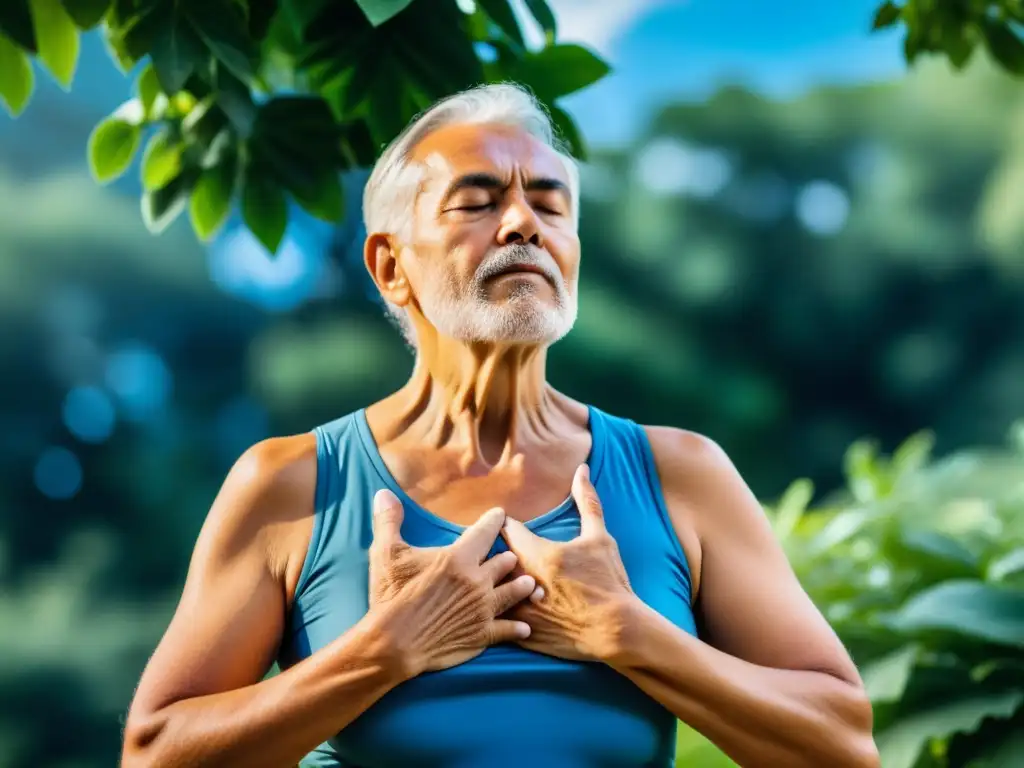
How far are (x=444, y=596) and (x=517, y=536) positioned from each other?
0.11 meters

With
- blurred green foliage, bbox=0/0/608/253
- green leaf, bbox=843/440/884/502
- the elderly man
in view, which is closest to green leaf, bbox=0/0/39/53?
blurred green foliage, bbox=0/0/608/253

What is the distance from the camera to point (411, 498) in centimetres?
140

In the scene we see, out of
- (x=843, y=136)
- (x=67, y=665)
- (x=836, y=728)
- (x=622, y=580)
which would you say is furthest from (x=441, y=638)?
(x=843, y=136)

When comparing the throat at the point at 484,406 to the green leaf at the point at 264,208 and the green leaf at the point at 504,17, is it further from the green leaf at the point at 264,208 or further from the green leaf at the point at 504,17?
the green leaf at the point at 264,208

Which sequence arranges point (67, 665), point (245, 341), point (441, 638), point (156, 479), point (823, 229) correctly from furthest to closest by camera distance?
point (823, 229) < point (245, 341) < point (156, 479) < point (67, 665) < point (441, 638)

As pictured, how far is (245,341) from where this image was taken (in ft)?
31.1

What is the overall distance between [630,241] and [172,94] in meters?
9.49

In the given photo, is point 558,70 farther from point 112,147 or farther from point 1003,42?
point 1003,42

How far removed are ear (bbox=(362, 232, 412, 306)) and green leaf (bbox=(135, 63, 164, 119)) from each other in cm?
59

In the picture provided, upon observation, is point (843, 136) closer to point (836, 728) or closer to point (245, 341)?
point (245, 341)

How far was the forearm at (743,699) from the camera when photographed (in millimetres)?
1260

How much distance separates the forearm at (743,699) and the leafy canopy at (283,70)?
0.75 meters

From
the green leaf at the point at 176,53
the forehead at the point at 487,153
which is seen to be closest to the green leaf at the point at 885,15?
the forehead at the point at 487,153

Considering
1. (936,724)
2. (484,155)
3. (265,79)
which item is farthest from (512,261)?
(936,724)
